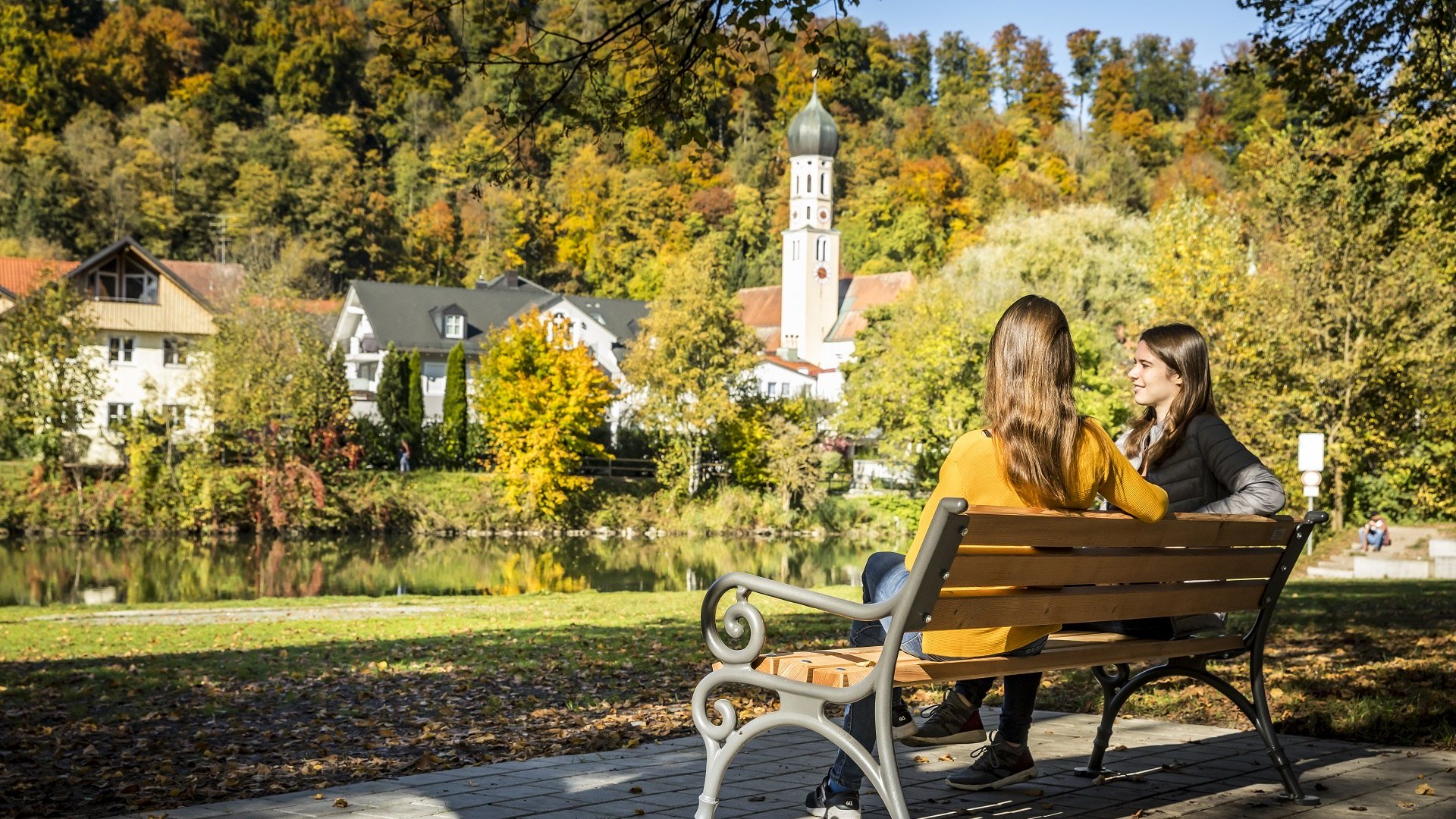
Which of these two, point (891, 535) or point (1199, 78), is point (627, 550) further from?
point (1199, 78)

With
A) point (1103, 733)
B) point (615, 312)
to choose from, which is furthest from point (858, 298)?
point (1103, 733)

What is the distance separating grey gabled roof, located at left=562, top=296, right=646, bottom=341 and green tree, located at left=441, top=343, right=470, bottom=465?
19.6 metres

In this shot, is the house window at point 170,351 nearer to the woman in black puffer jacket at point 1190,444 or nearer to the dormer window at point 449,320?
the dormer window at point 449,320

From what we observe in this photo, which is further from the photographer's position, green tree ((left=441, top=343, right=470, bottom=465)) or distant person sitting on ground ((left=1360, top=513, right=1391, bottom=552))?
green tree ((left=441, top=343, right=470, bottom=465))

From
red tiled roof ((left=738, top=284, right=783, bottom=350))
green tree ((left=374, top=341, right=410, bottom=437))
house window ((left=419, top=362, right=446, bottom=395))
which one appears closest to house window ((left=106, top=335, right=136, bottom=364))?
green tree ((left=374, top=341, right=410, bottom=437))

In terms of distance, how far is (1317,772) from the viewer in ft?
17.7

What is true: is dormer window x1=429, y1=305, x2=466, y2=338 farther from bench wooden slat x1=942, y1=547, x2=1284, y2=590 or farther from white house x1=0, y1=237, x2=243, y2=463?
bench wooden slat x1=942, y1=547, x2=1284, y2=590

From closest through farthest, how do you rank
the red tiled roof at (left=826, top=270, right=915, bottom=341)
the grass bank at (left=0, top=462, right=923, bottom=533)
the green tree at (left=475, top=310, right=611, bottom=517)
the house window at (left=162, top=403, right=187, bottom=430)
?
1. the grass bank at (left=0, top=462, right=923, bottom=533)
2. the house window at (left=162, top=403, right=187, bottom=430)
3. the green tree at (left=475, top=310, right=611, bottom=517)
4. the red tiled roof at (left=826, top=270, right=915, bottom=341)

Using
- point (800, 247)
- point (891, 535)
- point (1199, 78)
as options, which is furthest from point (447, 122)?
point (891, 535)

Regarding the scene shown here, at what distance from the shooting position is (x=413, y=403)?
174ft

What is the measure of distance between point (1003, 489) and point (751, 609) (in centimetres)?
90

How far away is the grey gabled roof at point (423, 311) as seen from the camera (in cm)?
6775

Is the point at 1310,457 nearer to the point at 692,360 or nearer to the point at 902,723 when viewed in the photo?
the point at 902,723

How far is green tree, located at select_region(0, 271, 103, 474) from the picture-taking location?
135ft
